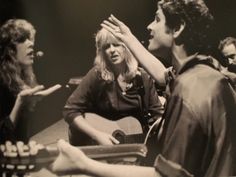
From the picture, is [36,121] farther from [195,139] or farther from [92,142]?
[195,139]

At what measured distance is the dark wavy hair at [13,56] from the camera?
1636 millimetres

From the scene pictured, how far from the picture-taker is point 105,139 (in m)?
1.62

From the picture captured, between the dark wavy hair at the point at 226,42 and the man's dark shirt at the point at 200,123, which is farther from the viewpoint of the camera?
the dark wavy hair at the point at 226,42

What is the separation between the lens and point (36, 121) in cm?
165

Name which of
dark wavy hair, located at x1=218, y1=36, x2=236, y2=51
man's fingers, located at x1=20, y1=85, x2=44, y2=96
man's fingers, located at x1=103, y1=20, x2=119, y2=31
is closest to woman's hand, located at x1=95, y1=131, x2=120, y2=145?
man's fingers, located at x1=20, y1=85, x2=44, y2=96

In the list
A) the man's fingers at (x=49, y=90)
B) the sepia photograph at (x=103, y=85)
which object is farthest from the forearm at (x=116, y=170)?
the man's fingers at (x=49, y=90)

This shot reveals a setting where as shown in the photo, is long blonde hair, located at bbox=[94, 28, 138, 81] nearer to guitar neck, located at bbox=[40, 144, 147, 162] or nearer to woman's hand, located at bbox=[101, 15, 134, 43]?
woman's hand, located at bbox=[101, 15, 134, 43]

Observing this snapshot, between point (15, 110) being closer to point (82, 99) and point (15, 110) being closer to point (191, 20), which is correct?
point (82, 99)

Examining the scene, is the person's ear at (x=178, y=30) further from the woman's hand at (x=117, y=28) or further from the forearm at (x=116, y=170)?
the forearm at (x=116, y=170)

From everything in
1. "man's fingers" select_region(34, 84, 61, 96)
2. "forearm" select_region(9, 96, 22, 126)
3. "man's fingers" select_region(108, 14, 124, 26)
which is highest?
"man's fingers" select_region(108, 14, 124, 26)

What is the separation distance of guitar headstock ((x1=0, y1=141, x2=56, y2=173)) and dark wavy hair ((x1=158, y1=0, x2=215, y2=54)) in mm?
607

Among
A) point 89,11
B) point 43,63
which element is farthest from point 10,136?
point 89,11

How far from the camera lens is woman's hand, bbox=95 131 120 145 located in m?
1.62

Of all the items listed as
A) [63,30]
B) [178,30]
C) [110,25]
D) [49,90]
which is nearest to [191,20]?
[178,30]
